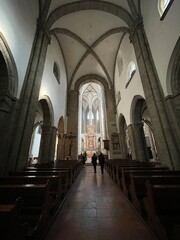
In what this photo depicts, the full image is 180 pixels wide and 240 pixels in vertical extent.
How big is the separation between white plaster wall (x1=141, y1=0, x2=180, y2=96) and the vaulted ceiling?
165cm

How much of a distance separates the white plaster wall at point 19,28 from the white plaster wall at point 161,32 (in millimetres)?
6025

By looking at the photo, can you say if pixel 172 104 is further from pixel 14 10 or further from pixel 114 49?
pixel 114 49

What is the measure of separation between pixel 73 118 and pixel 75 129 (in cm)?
133

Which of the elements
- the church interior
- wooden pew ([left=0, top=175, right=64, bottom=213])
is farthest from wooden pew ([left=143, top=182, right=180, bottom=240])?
wooden pew ([left=0, top=175, right=64, bottom=213])

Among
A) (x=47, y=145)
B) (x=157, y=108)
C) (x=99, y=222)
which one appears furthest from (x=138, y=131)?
(x=99, y=222)

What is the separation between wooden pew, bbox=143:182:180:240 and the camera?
5.08 ft

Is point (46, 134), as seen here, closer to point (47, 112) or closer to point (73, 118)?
point (47, 112)

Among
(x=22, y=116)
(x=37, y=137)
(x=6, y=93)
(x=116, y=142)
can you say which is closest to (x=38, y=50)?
(x=6, y=93)

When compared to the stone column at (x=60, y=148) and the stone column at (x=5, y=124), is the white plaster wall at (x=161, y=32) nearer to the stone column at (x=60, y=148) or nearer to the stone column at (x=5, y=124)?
the stone column at (x=5, y=124)

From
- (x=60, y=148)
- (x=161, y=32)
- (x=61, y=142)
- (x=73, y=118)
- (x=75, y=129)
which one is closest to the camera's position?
(x=161, y=32)

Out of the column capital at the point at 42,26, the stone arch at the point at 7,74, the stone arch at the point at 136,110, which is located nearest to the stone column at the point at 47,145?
the stone arch at the point at 7,74

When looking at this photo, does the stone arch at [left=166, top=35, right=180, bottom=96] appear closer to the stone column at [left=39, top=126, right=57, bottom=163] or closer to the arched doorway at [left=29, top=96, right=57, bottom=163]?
the arched doorway at [left=29, top=96, right=57, bottom=163]

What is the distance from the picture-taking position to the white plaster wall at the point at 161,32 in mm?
4424

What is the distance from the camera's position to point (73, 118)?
13.6m
